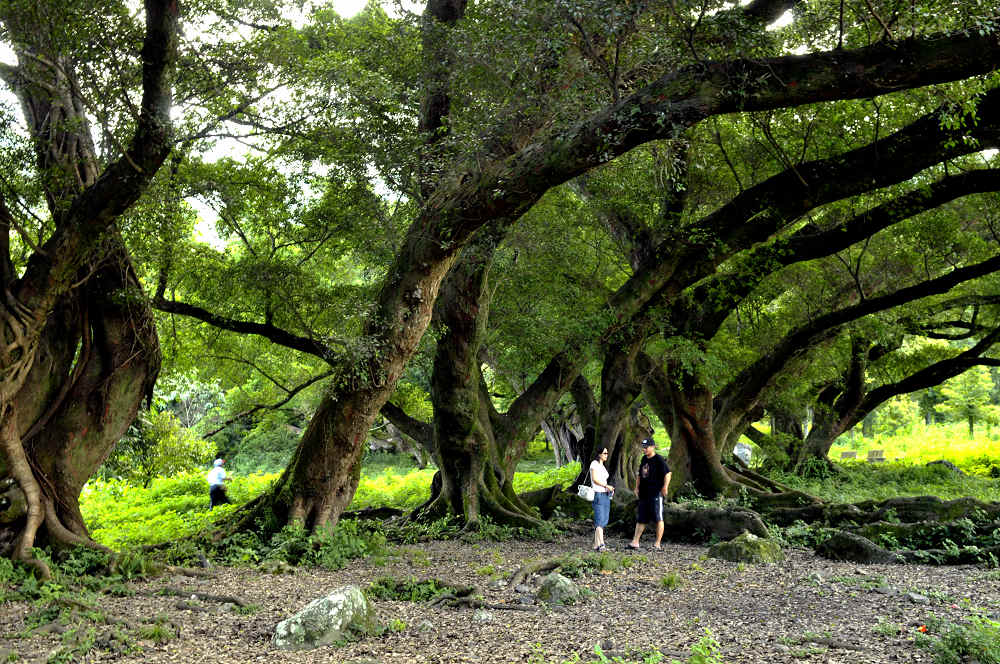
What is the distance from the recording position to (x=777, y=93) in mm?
6812

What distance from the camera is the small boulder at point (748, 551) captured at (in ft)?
28.7

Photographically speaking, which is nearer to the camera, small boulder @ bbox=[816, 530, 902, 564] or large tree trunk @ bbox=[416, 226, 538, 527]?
small boulder @ bbox=[816, 530, 902, 564]

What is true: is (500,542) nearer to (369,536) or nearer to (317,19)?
(369,536)

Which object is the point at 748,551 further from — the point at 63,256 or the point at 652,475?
the point at 63,256

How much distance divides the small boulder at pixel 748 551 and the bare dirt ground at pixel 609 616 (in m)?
0.24

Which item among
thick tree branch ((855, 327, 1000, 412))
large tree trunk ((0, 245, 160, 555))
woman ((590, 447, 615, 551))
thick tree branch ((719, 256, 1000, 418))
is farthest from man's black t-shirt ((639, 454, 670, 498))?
thick tree branch ((855, 327, 1000, 412))

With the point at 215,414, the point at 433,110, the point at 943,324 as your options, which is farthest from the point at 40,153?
the point at 215,414

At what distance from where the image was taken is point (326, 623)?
5.51 meters

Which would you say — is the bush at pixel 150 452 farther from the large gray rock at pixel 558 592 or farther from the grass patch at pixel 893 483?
the grass patch at pixel 893 483

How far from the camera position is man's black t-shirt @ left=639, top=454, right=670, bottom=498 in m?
10.4

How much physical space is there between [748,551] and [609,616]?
3231 mm

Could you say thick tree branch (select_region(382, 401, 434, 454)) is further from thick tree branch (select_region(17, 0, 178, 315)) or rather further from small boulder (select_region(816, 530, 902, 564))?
thick tree branch (select_region(17, 0, 178, 315))

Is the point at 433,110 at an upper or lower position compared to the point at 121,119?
upper

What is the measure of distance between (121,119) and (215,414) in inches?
984
